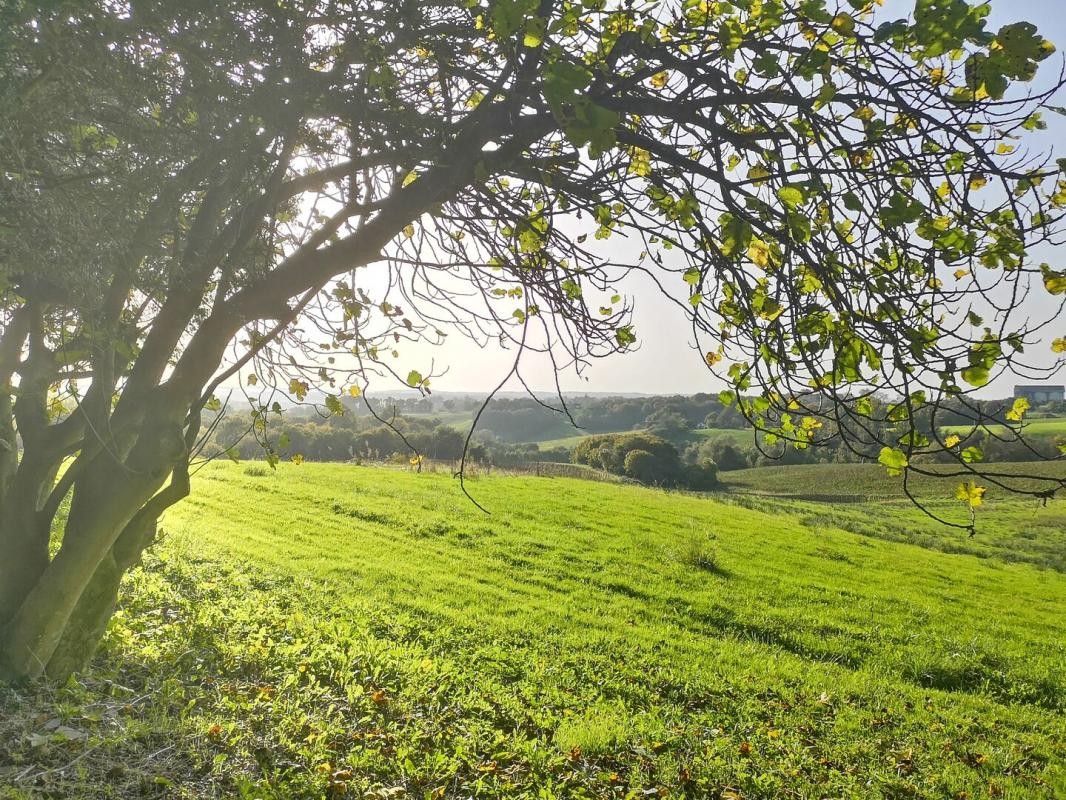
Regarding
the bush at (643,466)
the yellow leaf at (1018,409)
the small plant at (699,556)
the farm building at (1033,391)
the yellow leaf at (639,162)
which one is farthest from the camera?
the bush at (643,466)

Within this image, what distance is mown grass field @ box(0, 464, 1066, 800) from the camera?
4883 mm

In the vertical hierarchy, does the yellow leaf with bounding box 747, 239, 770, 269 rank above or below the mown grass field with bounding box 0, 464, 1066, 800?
above

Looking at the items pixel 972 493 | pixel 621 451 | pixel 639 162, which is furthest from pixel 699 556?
pixel 621 451

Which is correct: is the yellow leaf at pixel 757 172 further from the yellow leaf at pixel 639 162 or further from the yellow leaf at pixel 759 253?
the yellow leaf at pixel 639 162

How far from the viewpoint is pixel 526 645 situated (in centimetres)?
968

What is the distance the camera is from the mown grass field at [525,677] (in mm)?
4883

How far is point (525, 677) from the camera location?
819cm

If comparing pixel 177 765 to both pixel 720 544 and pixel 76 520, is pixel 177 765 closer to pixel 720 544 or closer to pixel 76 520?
pixel 76 520

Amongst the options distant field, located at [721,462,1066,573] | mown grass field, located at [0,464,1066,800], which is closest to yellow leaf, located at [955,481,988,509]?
mown grass field, located at [0,464,1066,800]

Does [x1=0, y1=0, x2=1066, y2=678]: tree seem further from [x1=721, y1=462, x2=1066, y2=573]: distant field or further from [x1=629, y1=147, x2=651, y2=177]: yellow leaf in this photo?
[x1=721, y1=462, x2=1066, y2=573]: distant field

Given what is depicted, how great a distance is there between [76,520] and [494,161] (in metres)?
4.27

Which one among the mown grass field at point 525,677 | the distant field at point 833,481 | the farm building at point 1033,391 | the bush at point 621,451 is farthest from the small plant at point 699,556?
the bush at point 621,451

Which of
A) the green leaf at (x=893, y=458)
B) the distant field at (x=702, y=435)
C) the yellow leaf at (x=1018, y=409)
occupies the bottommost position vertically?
the distant field at (x=702, y=435)

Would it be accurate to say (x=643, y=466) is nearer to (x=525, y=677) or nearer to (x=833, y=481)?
(x=833, y=481)
